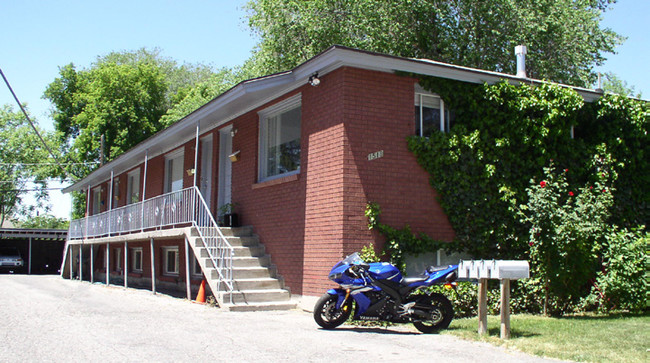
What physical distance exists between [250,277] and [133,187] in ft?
43.2

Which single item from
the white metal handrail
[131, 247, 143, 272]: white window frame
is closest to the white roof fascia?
the white metal handrail

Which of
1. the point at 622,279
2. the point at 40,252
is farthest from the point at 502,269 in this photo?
the point at 40,252

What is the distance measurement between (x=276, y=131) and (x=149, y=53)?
46.0 meters

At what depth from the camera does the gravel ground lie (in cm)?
636

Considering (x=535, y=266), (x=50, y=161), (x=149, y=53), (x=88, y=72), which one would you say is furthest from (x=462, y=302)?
(x=149, y=53)

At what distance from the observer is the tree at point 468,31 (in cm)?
2370

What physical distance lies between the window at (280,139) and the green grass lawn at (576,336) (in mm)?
4891

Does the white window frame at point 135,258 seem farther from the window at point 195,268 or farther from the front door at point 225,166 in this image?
the front door at point 225,166

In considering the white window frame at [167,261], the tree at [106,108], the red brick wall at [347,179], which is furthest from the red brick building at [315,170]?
the tree at [106,108]

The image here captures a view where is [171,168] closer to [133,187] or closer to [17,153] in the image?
[133,187]

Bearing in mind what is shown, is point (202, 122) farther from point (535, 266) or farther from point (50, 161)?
point (50, 161)

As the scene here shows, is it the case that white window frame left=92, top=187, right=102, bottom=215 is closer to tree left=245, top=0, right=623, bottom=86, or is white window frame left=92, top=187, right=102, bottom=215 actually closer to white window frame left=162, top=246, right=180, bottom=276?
white window frame left=162, top=246, right=180, bottom=276

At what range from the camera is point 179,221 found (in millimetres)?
14102

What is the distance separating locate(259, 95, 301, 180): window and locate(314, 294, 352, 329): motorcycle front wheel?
4.05 m
